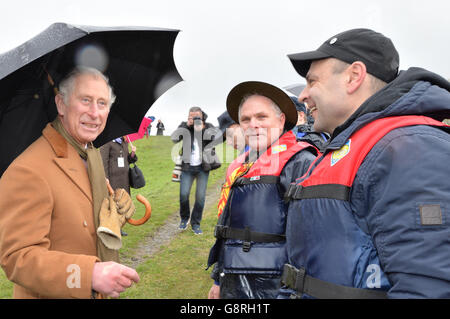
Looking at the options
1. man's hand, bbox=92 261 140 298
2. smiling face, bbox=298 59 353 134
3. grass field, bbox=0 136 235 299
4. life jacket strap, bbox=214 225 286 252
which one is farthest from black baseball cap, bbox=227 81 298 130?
grass field, bbox=0 136 235 299

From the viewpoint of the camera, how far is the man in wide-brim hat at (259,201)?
3.08m

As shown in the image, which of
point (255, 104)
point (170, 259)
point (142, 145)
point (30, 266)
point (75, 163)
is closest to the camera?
point (30, 266)

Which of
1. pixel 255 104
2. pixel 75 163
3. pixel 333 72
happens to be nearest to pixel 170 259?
pixel 255 104

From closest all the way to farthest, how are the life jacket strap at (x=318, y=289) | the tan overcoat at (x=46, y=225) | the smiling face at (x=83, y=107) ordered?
1. the life jacket strap at (x=318, y=289)
2. the tan overcoat at (x=46, y=225)
3. the smiling face at (x=83, y=107)

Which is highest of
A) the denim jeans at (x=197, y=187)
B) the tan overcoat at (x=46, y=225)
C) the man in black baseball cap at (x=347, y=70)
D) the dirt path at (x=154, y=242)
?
the man in black baseball cap at (x=347, y=70)

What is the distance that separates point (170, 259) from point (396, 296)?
6.75 meters

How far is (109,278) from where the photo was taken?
6.28 ft

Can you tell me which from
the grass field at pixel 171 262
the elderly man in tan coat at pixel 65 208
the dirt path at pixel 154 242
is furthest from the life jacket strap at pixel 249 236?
the dirt path at pixel 154 242

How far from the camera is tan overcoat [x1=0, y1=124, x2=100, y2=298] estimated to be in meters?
1.90

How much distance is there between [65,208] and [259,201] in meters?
1.74

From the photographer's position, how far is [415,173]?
4.48 ft

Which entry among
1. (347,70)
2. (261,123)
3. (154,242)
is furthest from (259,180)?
(154,242)

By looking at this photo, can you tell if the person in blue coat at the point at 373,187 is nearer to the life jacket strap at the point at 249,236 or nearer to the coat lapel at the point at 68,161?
the life jacket strap at the point at 249,236
